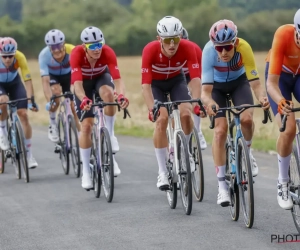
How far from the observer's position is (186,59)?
34.3 ft

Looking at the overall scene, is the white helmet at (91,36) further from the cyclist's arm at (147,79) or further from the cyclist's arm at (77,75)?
the cyclist's arm at (147,79)

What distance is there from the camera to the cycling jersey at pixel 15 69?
13820 mm

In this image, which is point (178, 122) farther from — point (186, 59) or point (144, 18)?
point (144, 18)

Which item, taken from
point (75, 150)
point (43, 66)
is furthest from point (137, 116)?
Answer: point (75, 150)

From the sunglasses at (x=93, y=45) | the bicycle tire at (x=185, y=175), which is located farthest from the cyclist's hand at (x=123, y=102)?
the bicycle tire at (x=185, y=175)

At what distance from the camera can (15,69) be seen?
13992 mm

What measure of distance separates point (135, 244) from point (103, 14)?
43.6 metres

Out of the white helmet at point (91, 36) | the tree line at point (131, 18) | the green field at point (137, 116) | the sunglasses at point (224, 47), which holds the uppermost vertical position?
the tree line at point (131, 18)

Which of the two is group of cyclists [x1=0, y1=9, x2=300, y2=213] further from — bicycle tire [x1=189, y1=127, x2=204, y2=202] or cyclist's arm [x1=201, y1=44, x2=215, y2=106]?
bicycle tire [x1=189, y1=127, x2=204, y2=202]

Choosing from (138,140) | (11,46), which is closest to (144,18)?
(138,140)

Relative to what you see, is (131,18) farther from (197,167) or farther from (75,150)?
(197,167)

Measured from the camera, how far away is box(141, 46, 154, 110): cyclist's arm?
999 cm

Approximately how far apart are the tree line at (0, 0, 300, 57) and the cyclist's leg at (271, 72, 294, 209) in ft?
76.1

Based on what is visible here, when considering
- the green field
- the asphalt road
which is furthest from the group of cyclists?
the green field
